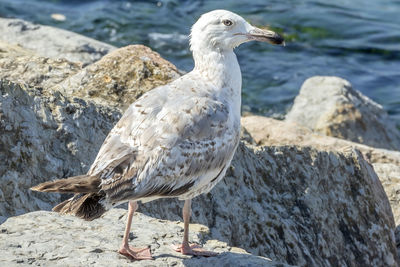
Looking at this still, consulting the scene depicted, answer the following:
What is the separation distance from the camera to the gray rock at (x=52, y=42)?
468 inches

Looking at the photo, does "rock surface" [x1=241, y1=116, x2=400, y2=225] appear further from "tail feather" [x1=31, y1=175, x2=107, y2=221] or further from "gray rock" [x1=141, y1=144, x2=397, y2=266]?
"tail feather" [x1=31, y1=175, x2=107, y2=221]

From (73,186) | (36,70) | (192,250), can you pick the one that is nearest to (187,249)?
(192,250)

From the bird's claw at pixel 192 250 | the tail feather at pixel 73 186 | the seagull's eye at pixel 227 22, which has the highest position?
the seagull's eye at pixel 227 22

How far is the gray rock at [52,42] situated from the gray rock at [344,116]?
3.74m

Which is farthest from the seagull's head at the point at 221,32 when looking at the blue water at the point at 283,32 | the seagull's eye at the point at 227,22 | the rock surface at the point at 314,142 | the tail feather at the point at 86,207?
the blue water at the point at 283,32

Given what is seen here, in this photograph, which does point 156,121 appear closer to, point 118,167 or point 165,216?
point 118,167

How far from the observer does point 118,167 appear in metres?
5.42

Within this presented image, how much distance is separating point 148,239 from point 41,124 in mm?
1455

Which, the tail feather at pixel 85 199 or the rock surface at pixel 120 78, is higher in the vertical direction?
the rock surface at pixel 120 78

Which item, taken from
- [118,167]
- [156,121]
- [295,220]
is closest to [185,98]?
[156,121]

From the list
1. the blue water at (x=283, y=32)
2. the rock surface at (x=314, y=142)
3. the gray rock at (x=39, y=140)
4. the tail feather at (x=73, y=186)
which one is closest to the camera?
the tail feather at (x=73, y=186)

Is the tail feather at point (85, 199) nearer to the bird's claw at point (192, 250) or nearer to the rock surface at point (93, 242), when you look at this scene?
the rock surface at point (93, 242)

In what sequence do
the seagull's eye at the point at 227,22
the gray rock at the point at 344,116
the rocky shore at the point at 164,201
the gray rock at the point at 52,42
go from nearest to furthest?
the rocky shore at the point at 164,201 < the seagull's eye at the point at 227,22 < the gray rock at the point at 52,42 < the gray rock at the point at 344,116

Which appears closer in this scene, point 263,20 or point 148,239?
point 148,239
